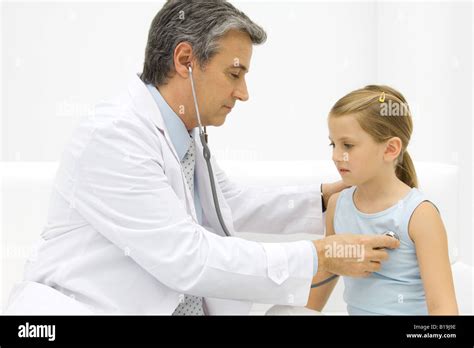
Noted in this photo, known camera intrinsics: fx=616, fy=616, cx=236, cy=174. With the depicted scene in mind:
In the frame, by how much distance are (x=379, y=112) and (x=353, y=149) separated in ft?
0.36

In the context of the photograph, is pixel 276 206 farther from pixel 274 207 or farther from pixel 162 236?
pixel 162 236

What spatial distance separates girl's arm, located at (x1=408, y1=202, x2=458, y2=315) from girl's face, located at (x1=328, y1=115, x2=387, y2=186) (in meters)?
0.16

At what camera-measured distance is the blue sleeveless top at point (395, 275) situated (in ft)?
4.92

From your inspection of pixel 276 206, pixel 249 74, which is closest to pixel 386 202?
pixel 276 206

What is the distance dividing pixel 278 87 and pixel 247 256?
161cm

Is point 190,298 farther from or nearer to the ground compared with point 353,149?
nearer to the ground

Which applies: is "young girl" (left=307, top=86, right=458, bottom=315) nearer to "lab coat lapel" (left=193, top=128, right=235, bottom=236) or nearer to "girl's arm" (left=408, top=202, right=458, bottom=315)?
"girl's arm" (left=408, top=202, right=458, bottom=315)

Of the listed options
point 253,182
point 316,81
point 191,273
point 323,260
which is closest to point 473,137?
point 316,81

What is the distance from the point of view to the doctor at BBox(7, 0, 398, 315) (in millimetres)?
1357

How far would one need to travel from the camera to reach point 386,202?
5.09ft

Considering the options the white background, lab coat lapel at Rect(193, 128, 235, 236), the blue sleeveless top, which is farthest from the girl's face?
the white background

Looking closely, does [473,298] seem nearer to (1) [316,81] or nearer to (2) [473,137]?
(2) [473,137]

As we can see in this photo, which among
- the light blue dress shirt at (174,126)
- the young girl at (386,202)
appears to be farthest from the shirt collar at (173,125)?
the young girl at (386,202)
